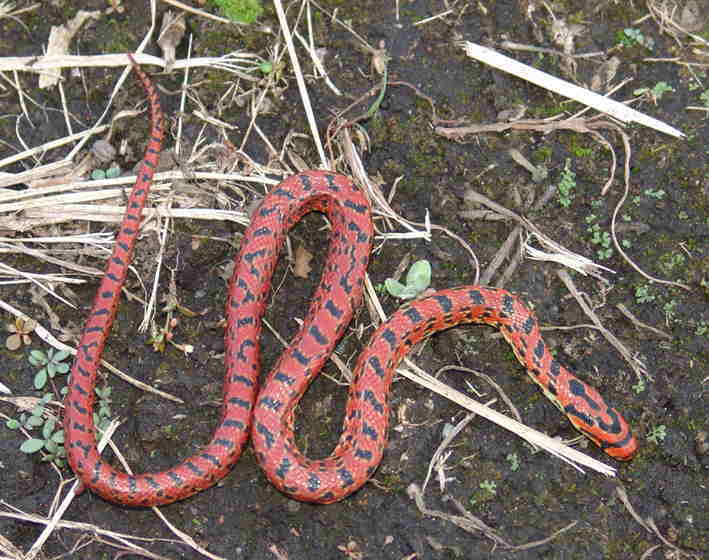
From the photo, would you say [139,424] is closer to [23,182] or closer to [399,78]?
[23,182]

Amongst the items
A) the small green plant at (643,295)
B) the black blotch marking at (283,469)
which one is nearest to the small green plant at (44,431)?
the black blotch marking at (283,469)

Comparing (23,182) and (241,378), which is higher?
(23,182)

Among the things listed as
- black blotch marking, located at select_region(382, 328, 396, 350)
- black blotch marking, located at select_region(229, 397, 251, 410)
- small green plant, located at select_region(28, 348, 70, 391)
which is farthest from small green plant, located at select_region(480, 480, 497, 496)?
small green plant, located at select_region(28, 348, 70, 391)

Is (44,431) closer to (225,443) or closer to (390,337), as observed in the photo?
(225,443)

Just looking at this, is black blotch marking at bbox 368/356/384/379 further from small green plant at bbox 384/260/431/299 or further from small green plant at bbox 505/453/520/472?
small green plant at bbox 505/453/520/472

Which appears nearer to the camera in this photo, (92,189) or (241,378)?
(241,378)

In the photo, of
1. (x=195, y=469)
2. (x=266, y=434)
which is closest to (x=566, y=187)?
(x=266, y=434)

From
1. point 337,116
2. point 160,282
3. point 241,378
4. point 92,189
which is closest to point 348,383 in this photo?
point 241,378

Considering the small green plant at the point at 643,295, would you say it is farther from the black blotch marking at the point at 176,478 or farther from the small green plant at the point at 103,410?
the small green plant at the point at 103,410
